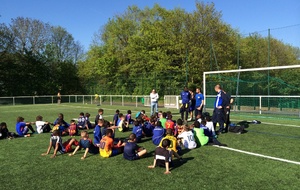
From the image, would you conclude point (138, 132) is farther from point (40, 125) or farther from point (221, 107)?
point (40, 125)

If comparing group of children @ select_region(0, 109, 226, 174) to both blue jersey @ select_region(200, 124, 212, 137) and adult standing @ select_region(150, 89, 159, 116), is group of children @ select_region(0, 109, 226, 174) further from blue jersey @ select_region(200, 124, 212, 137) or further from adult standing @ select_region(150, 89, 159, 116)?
adult standing @ select_region(150, 89, 159, 116)

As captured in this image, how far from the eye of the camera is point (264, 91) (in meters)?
20.5

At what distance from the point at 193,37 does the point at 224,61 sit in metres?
4.97

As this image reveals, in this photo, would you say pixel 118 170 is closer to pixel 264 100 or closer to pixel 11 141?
pixel 11 141

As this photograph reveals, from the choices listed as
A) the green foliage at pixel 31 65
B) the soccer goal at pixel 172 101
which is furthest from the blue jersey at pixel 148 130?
the green foliage at pixel 31 65

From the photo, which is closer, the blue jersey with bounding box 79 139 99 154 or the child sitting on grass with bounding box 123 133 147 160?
the child sitting on grass with bounding box 123 133 147 160

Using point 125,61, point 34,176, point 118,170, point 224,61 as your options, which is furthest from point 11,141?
point 125,61

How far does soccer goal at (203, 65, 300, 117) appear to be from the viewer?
18.8 metres

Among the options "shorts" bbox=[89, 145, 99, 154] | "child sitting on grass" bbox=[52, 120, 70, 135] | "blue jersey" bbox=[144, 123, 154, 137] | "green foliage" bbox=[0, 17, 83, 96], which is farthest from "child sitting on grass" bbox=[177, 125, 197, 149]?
"green foliage" bbox=[0, 17, 83, 96]

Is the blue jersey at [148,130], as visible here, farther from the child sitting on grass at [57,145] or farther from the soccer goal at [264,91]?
the soccer goal at [264,91]

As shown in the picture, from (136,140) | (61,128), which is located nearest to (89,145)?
(136,140)

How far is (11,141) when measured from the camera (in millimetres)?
10273

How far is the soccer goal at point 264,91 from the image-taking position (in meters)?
18.8

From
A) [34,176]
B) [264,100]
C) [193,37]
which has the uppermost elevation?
[193,37]
